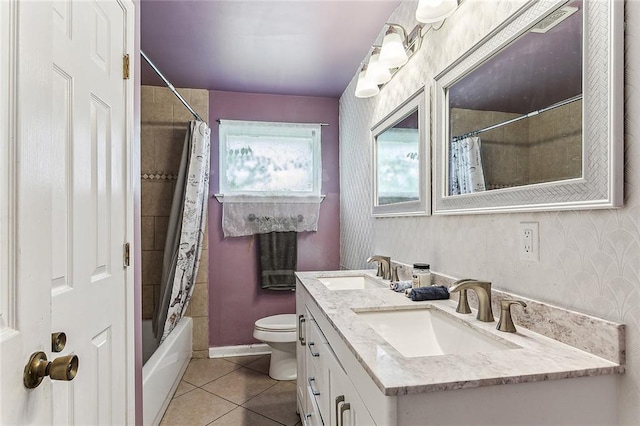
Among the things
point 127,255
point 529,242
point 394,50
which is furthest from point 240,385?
point 394,50

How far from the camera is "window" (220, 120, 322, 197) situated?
322 centimetres

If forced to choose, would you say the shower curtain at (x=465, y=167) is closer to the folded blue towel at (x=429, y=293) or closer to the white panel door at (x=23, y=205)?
the folded blue towel at (x=429, y=293)

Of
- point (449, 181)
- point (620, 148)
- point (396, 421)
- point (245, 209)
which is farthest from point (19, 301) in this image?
point (245, 209)

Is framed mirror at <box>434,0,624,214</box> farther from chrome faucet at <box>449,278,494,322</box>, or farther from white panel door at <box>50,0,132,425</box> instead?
white panel door at <box>50,0,132,425</box>

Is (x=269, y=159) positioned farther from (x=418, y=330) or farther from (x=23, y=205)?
(x=23, y=205)

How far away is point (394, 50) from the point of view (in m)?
1.76

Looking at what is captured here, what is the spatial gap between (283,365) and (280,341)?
10.9 inches

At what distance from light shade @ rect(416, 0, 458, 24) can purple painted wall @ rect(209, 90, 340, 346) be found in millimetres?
1975

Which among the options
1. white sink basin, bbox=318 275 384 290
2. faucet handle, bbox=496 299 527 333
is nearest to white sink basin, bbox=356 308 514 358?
faucet handle, bbox=496 299 527 333

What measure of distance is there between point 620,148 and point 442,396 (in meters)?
0.67

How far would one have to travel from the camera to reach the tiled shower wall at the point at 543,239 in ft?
2.62

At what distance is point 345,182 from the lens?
3184 millimetres

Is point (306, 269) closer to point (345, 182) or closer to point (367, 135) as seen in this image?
point (345, 182)

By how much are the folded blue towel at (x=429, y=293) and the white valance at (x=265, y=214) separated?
6.39ft
